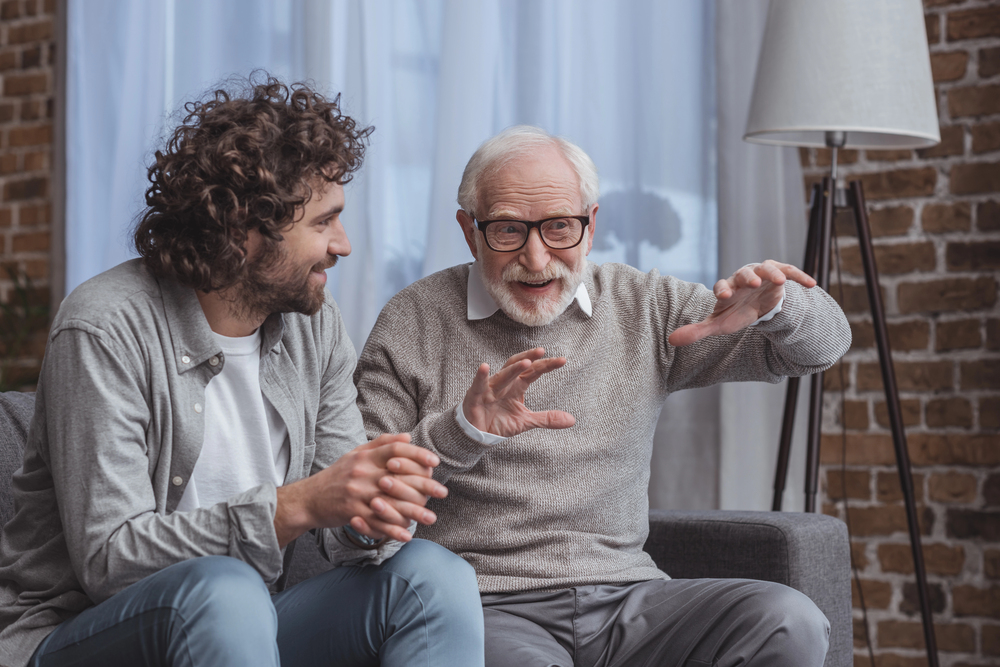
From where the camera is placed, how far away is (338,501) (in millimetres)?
1214

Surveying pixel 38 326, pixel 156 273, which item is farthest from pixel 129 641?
pixel 38 326

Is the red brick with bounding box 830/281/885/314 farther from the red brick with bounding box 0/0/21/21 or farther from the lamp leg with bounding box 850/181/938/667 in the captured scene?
the red brick with bounding box 0/0/21/21

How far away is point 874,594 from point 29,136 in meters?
3.04

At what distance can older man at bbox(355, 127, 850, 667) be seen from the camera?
1583 millimetres

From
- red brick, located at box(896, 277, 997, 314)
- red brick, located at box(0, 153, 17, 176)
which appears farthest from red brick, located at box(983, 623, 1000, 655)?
red brick, located at box(0, 153, 17, 176)

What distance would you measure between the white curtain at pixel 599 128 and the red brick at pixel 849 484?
0.22 metres

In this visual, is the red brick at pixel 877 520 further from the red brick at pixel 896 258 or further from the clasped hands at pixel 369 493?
the clasped hands at pixel 369 493

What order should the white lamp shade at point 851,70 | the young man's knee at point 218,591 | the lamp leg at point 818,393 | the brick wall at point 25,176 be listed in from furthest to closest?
the brick wall at point 25,176 → the lamp leg at point 818,393 → the white lamp shade at point 851,70 → the young man's knee at point 218,591

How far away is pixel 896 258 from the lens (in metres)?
2.50

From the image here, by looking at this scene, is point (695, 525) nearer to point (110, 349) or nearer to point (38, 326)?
point (110, 349)

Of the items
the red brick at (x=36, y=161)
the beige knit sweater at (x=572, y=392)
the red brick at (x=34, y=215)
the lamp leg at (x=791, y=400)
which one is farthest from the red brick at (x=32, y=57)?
the lamp leg at (x=791, y=400)

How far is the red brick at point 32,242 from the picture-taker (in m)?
3.43

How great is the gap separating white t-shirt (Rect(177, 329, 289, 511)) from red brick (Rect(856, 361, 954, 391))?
1.61m

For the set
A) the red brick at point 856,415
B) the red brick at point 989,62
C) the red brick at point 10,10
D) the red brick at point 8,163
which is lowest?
the red brick at point 856,415
